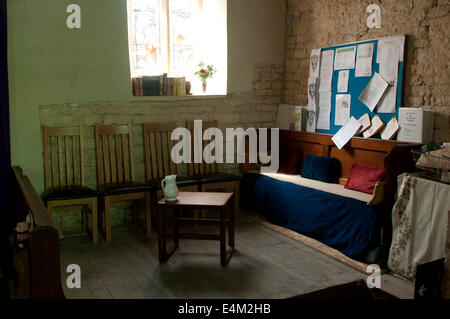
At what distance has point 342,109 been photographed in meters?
4.88

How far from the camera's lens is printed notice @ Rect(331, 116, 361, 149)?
4664 mm

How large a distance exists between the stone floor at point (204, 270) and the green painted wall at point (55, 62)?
3.55 ft

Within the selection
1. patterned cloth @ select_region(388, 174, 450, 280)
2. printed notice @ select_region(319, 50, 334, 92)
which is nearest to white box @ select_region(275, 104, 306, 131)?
printed notice @ select_region(319, 50, 334, 92)

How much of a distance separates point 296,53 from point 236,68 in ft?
2.59

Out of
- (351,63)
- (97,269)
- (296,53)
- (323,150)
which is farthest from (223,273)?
(296,53)

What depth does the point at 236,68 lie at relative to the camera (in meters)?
5.45

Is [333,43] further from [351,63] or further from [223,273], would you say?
[223,273]

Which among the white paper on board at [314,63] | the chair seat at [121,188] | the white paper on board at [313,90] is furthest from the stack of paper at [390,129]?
the chair seat at [121,188]

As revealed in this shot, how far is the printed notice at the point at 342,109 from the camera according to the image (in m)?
4.81

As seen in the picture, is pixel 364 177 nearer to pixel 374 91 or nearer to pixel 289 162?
pixel 374 91

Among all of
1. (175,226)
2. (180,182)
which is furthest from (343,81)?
(175,226)

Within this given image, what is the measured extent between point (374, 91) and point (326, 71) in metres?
0.75

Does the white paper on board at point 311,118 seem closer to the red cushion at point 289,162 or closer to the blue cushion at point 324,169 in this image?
the red cushion at point 289,162

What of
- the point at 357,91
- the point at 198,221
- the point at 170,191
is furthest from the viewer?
the point at 357,91
